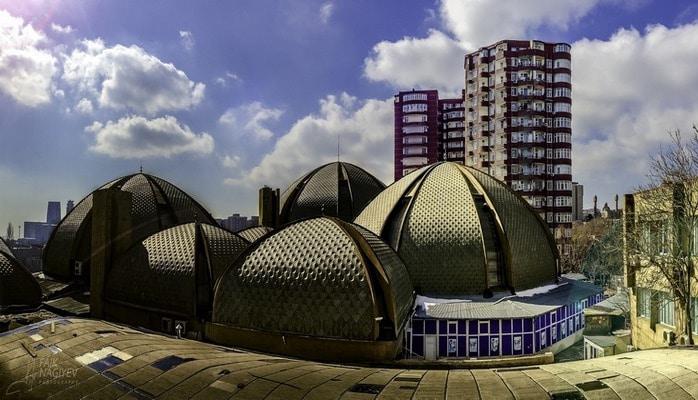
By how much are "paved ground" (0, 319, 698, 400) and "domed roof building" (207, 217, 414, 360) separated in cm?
515

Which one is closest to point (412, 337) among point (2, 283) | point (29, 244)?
point (2, 283)

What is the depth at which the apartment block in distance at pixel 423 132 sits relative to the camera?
76.5 m

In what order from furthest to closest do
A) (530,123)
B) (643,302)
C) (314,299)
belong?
(530,123) < (643,302) < (314,299)

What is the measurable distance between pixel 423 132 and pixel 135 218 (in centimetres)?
5954

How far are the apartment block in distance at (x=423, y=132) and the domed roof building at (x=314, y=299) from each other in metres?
60.7

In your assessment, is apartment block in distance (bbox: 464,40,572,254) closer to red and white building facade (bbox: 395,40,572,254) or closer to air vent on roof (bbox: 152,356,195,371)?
red and white building facade (bbox: 395,40,572,254)

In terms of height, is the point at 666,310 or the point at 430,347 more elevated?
the point at 666,310

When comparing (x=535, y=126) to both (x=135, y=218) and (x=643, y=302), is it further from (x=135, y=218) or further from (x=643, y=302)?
(x=135, y=218)

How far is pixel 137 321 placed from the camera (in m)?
18.6

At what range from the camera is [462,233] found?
893 inches

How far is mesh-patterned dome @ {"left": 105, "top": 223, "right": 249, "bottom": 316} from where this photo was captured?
17953 millimetres

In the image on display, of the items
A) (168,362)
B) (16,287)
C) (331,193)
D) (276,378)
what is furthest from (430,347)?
(16,287)

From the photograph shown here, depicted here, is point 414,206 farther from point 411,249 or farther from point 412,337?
point 412,337

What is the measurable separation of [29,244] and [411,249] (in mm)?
44845
